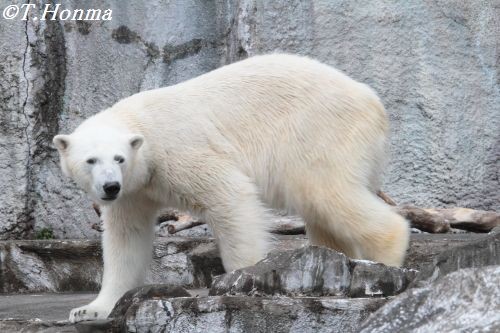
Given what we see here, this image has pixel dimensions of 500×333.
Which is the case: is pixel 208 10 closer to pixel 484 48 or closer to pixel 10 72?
pixel 10 72

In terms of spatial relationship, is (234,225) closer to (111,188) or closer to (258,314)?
(111,188)

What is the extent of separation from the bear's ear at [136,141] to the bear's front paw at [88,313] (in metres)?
0.70

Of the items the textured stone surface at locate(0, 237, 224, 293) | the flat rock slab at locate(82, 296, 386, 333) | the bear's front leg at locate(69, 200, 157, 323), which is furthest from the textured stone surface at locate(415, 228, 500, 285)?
the textured stone surface at locate(0, 237, 224, 293)

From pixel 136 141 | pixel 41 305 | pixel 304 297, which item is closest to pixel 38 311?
pixel 41 305

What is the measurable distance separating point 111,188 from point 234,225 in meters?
0.59

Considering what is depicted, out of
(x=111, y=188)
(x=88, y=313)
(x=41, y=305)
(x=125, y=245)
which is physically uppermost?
(x=111, y=188)

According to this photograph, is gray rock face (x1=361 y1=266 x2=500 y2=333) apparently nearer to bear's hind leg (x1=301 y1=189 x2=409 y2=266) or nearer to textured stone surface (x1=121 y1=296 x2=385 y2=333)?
textured stone surface (x1=121 y1=296 x2=385 y2=333)

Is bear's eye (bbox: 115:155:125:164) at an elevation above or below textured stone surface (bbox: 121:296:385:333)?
above

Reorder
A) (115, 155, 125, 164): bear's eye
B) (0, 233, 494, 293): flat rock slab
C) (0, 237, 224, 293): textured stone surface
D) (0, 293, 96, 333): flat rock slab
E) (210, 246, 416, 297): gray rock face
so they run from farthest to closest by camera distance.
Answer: (0, 237, 224, 293): textured stone surface
(0, 233, 494, 293): flat rock slab
(115, 155, 125, 164): bear's eye
(0, 293, 96, 333): flat rock slab
(210, 246, 416, 297): gray rock face

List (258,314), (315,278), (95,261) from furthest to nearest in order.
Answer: (95,261) < (315,278) < (258,314)

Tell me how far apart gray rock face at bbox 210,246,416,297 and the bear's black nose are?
718 mm

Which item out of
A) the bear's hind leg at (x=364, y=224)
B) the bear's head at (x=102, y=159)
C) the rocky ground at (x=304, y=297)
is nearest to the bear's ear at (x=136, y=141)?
the bear's head at (x=102, y=159)

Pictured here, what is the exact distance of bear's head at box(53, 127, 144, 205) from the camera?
405cm

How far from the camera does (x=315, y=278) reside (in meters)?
3.56
